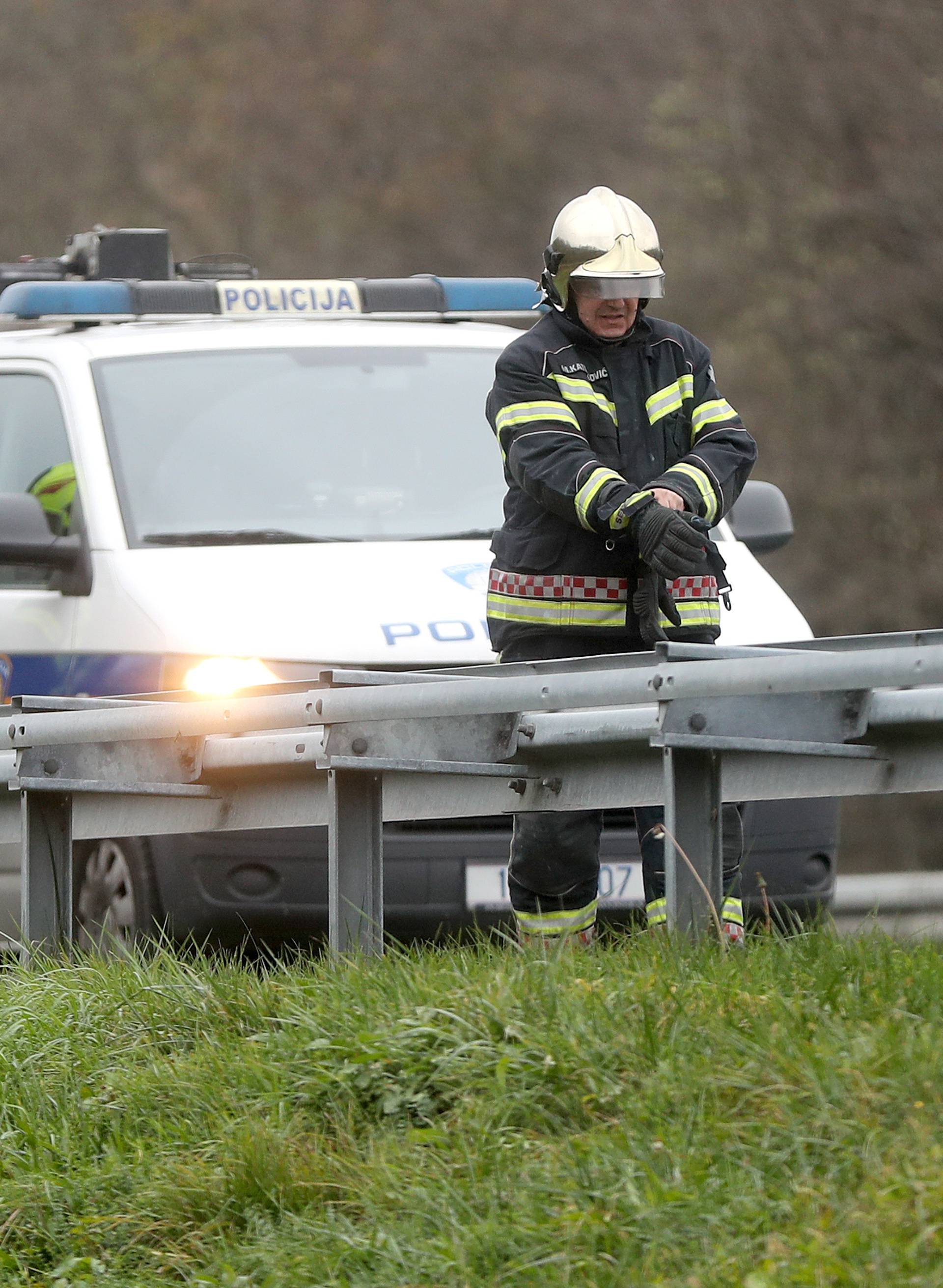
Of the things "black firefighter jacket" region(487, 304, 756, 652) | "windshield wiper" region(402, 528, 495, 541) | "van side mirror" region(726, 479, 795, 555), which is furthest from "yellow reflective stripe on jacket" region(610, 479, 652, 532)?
"van side mirror" region(726, 479, 795, 555)

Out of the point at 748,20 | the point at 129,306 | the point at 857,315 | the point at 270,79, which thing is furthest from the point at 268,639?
the point at 270,79

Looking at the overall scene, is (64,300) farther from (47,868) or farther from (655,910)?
(655,910)

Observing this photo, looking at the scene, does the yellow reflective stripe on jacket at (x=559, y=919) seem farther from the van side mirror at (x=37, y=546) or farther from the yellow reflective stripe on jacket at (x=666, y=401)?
the van side mirror at (x=37, y=546)

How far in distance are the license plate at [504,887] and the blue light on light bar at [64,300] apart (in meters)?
2.62

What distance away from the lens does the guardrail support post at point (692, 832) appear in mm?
4027

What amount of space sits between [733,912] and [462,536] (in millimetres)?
2565

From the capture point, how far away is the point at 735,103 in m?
22.2

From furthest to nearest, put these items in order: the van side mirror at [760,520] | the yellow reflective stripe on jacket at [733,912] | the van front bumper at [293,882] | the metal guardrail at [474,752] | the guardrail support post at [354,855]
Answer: the van side mirror at [760,520]
the van front bumper at [293,882]
the guardrail support post at [354,855]
the yellow reflective stripe on jacket at [733,912]
the metal guardrail at [474,752]

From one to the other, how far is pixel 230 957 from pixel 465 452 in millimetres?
2278

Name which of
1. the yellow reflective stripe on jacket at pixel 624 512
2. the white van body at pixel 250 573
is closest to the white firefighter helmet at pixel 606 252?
the yellow reflective stripe on jacket at pixel 624 512

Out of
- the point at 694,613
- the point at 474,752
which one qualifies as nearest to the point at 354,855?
the point at 474,752

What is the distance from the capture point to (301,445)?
693cm

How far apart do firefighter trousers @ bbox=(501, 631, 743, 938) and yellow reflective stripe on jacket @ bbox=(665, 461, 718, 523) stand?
476mm

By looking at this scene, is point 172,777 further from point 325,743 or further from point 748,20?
point 748,20
